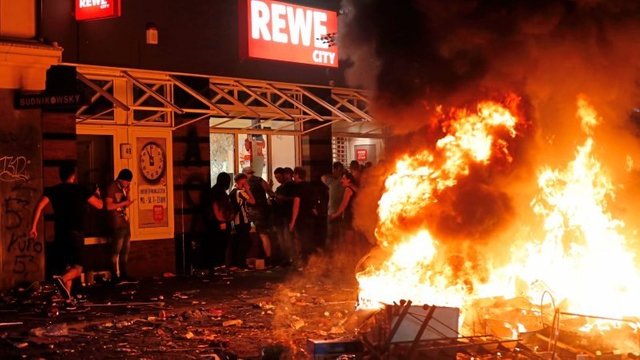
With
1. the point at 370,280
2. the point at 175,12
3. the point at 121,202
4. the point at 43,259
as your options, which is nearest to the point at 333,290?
the point at 370,280

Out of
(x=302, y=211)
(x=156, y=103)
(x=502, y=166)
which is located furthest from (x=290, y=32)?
(x=502, y=166)

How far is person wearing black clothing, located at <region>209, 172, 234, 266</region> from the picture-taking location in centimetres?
1420

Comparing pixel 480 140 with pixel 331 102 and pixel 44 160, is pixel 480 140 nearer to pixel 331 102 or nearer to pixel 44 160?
pixel 44 160

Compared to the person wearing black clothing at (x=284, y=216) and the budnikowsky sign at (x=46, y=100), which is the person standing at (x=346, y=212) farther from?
the budnikowsky sign at (x=46, y=100)

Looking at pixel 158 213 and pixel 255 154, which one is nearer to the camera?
pixel 158 213

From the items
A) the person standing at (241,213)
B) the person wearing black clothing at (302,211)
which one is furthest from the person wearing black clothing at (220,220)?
the person wearing black clothing at (302,211)

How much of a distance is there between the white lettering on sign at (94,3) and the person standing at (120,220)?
2.81m

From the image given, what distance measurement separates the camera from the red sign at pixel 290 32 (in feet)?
50.3

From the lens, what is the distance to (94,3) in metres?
12.9

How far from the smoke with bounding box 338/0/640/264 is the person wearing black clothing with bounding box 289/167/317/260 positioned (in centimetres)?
441

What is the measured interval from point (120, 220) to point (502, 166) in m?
Result: 6.65

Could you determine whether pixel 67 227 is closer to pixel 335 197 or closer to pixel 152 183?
pixel 152 183

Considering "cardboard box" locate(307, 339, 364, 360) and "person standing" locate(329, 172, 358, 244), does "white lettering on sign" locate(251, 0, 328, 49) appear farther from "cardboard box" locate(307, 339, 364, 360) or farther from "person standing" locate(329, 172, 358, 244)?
"cardboard box" locate(307, 339, 364, 360)

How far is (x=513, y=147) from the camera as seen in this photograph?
9273 mm
